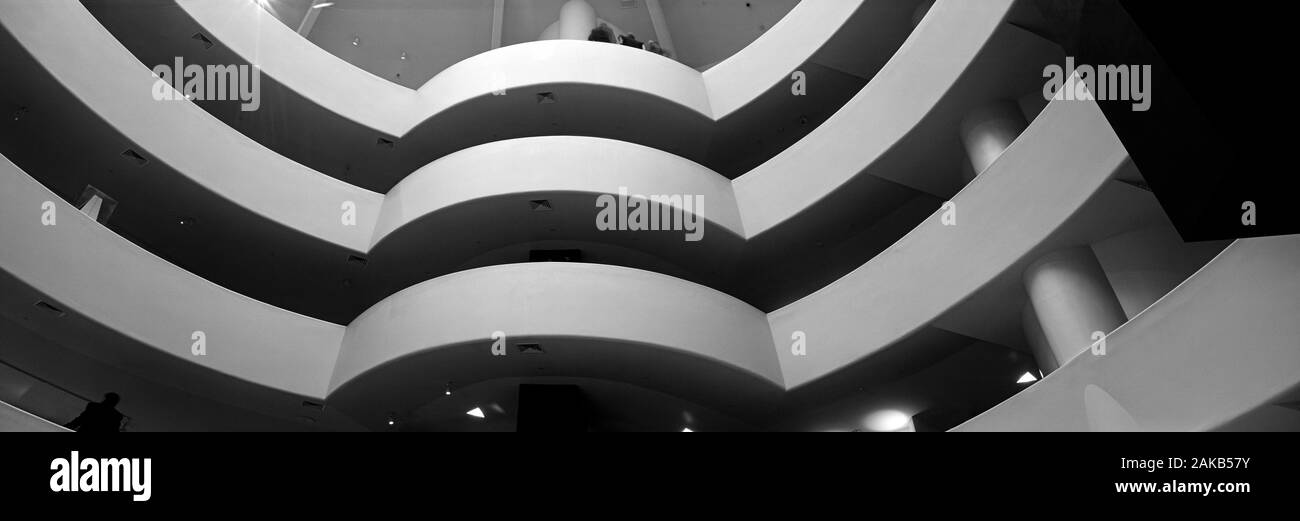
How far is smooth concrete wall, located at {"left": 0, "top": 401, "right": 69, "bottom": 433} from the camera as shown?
10375 mm

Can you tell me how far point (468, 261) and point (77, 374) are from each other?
6.89 metres

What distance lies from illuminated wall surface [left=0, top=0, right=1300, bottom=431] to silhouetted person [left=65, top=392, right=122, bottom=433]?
0.59 meters

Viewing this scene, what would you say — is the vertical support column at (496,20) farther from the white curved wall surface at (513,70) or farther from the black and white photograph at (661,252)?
the white curved wall surface at (513,70)

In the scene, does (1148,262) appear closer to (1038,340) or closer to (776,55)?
(1038,340)

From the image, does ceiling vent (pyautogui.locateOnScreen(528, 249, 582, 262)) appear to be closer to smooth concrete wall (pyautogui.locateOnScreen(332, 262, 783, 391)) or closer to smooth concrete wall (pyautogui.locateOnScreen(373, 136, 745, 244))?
smooth concrete wall (pyautogui.locateOnScreen(373, 136, 745, 244))

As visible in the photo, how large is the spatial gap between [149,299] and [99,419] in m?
2.29

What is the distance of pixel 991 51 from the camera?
529 inches

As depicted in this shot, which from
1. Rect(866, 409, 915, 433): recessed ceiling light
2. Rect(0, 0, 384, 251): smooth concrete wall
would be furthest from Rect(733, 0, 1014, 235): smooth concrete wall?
Rect(0, 0, 384, 251): smooth concrete wall

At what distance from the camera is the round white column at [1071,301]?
1115cm

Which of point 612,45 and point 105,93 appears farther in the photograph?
point 612,45
